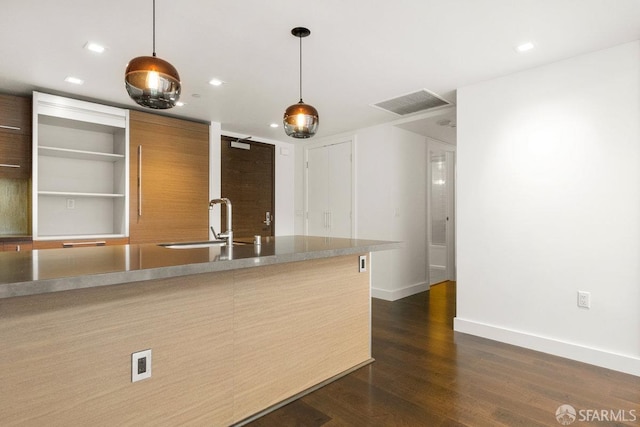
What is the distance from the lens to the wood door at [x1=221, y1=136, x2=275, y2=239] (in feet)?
17.4

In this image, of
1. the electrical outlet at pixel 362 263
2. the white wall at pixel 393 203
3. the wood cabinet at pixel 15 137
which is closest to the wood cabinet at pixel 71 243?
the wood cabinet at pixel 15 137

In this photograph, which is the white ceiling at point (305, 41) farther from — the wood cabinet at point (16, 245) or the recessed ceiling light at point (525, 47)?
the wood cabinet at point (16, 245)

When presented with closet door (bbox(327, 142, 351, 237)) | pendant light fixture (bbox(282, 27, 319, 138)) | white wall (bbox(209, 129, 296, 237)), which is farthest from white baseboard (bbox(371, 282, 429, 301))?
pendant light fixture (bbox(282, 27, 319, 138))

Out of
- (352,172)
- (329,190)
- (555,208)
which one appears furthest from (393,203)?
(555,208)

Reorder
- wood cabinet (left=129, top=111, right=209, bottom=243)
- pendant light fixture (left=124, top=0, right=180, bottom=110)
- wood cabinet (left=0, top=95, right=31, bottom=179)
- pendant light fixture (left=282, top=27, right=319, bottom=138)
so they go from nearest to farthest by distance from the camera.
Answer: pendant light fixture (left=124, top=0, right=180, bottom=110) → pendant light fixture (left=282, top=27, right=319, bottom=138) → wood cabinet (left=0, top=95, right=31, bottom=179) → wood cabinet (left=129, top=111, right=209, bottom=243)

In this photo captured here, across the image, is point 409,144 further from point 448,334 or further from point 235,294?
point 235,294

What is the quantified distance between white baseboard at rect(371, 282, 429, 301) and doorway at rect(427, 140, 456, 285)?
0.55 m

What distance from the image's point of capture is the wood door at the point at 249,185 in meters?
5.30

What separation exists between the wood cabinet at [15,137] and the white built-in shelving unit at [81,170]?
12 cm

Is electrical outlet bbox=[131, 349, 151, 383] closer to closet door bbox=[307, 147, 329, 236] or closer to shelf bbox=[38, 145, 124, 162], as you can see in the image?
shelf bbox=[38, 145, 124, 162]

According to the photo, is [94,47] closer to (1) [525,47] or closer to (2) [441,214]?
(1) [525,47]

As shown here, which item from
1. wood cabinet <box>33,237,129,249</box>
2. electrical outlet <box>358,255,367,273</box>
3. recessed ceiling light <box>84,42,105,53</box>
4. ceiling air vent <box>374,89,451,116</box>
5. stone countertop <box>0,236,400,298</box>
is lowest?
electrical outlet <box>358,255,367,273</box>

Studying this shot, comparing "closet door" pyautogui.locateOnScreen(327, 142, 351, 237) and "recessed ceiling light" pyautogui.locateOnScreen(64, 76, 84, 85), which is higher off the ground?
"recessed ceiling light" pyautogui.locateOnScreen(64, 76, 84, 85)

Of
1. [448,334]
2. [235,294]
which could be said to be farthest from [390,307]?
[235,294]
